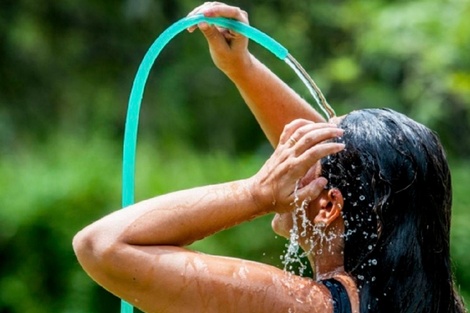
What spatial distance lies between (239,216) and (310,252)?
297 millimetres

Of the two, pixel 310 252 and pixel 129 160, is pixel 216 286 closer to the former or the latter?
pixel 310 252

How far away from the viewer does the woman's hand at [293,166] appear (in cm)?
290

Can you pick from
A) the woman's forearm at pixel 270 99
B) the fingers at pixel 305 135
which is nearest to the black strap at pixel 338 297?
the fingers at pixel 305 135

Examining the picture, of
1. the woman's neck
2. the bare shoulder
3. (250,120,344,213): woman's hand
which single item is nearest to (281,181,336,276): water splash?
the woman's neck

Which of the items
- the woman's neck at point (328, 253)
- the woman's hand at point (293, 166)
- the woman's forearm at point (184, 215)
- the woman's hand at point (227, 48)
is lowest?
the woman's neck at point (328, 253)

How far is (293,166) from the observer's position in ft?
9.50

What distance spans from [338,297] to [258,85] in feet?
3.17

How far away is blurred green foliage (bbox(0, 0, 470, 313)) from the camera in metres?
7.74

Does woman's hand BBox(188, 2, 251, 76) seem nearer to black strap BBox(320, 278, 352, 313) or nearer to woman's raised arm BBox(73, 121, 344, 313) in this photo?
woman's raised arm BBox(73, 121, 344, 313)

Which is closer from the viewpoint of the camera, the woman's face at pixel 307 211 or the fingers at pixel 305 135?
the fingers at pixel 305 135

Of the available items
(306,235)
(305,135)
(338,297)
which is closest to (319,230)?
(306,235)

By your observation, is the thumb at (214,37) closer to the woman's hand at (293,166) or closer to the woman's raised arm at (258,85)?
the woman's raised arm at (258,85)

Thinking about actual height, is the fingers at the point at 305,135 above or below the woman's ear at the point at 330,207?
above

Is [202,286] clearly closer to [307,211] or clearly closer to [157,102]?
[307,211]
